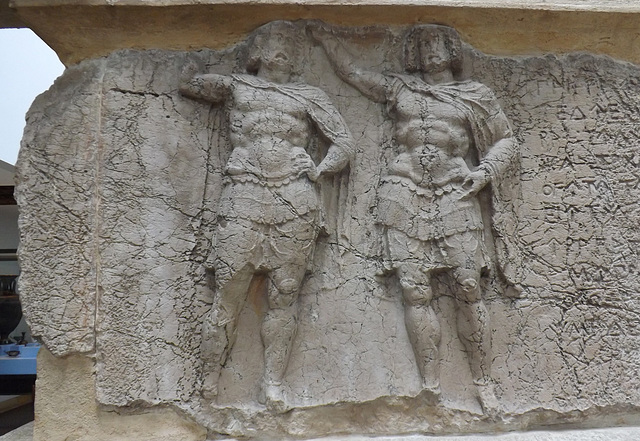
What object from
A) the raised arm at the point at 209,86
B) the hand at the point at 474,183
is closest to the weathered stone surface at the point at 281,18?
the raised arm at the point at 209,86

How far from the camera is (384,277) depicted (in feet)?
8.84

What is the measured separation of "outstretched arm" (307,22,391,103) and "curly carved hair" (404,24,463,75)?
18cm

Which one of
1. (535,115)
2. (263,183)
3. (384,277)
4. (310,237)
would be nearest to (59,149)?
(263,183)

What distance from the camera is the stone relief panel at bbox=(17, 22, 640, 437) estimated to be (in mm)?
2539

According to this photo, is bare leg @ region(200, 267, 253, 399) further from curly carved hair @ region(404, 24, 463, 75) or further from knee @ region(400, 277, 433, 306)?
curly carved hair @ region(404, 24, 463, 75)

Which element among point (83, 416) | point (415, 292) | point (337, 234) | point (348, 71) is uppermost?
point (348, 71)

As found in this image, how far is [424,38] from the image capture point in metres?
2.77

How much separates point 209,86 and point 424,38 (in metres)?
1.13

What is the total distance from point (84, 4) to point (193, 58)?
1.80ft

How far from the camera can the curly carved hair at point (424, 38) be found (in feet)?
9.09

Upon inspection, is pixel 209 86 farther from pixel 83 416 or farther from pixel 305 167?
pixel 83 416

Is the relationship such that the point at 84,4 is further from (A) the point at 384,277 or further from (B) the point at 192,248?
(A) the point at 384,277

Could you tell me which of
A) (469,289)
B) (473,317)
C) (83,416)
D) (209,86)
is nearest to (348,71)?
(209,86)

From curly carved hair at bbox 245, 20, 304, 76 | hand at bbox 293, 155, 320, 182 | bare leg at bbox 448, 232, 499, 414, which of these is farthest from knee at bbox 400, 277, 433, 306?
curly carved hair at bbox 245, 20, 304, 76
